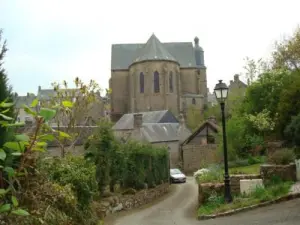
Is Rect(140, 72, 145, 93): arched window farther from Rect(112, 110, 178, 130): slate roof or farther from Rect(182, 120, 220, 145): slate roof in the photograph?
Rect(182, 120, 220, 145): slate roof

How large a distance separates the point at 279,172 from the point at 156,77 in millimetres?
58386

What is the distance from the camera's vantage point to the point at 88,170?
940 centimetres

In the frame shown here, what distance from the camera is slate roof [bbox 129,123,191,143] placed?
138 ft

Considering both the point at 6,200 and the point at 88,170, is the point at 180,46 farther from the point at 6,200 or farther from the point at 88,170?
the point at 6,200

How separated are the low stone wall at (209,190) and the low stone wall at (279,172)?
1436 mm

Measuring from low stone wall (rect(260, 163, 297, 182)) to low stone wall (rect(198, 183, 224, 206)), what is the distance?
56.5 inches

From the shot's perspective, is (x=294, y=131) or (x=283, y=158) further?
(x=294, y=131)

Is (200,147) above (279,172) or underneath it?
above

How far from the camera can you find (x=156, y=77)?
7100 centimetres

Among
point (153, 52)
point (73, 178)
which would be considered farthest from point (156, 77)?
point (73, 178)

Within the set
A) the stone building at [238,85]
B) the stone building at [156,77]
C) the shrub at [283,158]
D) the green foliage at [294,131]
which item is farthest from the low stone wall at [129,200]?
the stone building at [156,77]

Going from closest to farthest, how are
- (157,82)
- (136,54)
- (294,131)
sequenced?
(294,131) < (157,82) < (136,54)

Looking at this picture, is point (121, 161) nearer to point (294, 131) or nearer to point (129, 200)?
point (129, 200)

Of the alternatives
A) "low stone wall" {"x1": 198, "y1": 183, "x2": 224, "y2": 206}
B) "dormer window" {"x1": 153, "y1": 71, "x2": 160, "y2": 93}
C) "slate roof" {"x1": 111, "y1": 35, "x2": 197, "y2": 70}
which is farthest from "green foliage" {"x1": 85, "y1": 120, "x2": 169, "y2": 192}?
"slate roof" {"x1": 111, "y1": 35, "x2": 197, "y2": 70}
